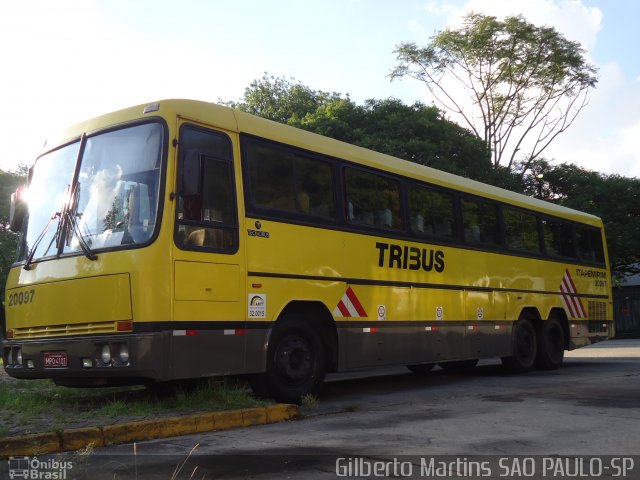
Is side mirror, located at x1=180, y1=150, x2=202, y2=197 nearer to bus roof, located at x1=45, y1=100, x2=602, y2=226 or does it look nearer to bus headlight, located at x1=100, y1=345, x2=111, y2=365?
bus roof, located at x1=45, y1=100, x2=602, y2=226

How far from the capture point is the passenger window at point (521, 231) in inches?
520

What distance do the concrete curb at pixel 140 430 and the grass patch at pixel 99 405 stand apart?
0.28 meters

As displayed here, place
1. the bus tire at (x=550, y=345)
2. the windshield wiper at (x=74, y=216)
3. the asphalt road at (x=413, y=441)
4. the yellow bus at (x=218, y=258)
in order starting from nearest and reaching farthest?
the asphalt road at (x=413, y=441)
the yellow bus at (x=218, y=258)
the windshield wiper at (x=74, y=216)
the bus tire at (x=550, y=345)

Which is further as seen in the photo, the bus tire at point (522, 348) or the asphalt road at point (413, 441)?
the bus tire at point (522, 348)

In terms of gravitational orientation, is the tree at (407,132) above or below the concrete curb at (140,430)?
above

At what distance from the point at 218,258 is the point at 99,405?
227cm

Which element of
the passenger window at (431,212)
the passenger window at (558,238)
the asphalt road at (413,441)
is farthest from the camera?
the passenger window at (558,238)

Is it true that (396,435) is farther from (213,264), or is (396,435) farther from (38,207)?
(38,207)

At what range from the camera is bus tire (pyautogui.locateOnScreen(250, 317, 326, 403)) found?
8.03 metres

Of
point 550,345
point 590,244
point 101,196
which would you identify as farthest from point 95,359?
point 590,244

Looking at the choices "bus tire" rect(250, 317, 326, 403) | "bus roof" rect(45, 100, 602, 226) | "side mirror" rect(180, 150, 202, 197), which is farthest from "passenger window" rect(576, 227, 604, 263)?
"side mirror" rect(180, 150, 202, 197)

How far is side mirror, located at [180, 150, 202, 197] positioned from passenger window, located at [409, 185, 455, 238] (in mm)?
4465

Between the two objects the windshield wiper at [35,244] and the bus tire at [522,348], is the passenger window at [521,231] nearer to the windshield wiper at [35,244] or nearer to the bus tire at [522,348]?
the bus tire at [522,348]

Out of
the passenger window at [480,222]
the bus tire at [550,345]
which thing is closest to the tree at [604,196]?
the bus tire at [550,345]
